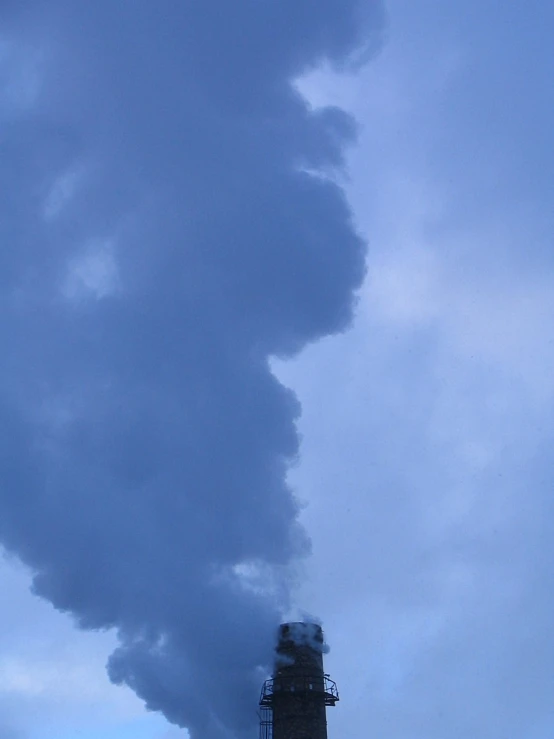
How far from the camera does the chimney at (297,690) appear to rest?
3394 cm

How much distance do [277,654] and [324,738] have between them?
3.80 m

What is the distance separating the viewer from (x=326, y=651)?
119 ft

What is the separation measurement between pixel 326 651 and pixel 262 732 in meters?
4.48

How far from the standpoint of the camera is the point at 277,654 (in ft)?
116

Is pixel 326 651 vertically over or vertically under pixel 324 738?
over

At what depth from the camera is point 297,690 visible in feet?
112

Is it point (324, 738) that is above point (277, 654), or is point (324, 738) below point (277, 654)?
below

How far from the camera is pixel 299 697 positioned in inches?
1347

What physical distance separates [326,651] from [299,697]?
8.57 ft

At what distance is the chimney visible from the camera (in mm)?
33938

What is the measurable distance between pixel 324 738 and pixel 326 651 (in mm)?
3576

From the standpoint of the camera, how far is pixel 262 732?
118 feet

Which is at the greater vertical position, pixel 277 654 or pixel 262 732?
pixel 277 654

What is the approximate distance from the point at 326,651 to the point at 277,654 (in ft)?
7.62
